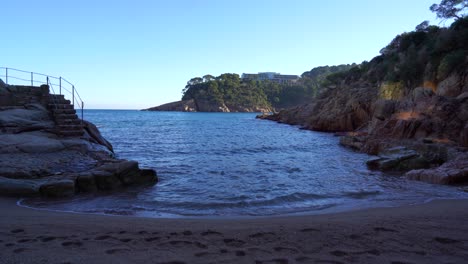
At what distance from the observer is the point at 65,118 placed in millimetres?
13922

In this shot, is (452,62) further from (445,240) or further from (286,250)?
(286,250)

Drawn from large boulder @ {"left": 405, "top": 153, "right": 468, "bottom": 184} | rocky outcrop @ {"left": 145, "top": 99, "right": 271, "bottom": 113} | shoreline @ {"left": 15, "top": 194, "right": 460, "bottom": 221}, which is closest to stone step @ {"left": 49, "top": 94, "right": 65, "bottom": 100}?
shoreline @ {"left": 15, "top": 194, "right": 460, "bottom": 221}

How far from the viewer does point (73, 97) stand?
17062 millimetres

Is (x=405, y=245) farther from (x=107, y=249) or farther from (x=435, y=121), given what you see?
(x=435, y=121)

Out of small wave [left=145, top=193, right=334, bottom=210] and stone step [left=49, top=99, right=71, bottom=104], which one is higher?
stone step [left=49, top=99, right=71, bottom=104]

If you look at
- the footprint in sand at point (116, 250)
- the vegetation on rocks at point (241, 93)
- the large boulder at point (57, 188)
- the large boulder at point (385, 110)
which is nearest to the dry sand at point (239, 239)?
the footprint in sand at point (116, 250)

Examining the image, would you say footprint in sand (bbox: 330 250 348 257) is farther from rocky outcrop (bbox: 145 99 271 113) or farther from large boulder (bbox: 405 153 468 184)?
rocky outcrop (bbox: 145 99 271 113)

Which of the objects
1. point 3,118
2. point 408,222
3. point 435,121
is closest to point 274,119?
point 435,121

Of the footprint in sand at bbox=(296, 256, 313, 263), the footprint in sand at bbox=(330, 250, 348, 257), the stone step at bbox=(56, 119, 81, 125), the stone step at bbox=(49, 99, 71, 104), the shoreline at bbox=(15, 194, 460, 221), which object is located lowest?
the shoreline at bbox=(15, 194, 460, 221)

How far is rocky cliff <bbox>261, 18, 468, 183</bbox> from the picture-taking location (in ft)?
44.3

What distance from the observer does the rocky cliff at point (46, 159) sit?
859 cm

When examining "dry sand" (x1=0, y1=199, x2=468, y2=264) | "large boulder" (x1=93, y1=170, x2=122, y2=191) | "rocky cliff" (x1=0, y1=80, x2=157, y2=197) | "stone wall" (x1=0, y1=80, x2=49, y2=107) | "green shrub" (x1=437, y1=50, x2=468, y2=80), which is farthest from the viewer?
"green shrub" (x1=437, y1=50, x2=468, y2=80)

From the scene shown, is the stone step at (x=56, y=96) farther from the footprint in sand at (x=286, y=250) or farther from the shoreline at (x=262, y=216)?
the footprint in sand at (x=286, y=250)

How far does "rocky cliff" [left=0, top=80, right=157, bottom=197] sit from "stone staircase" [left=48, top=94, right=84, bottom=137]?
0.49 feet
